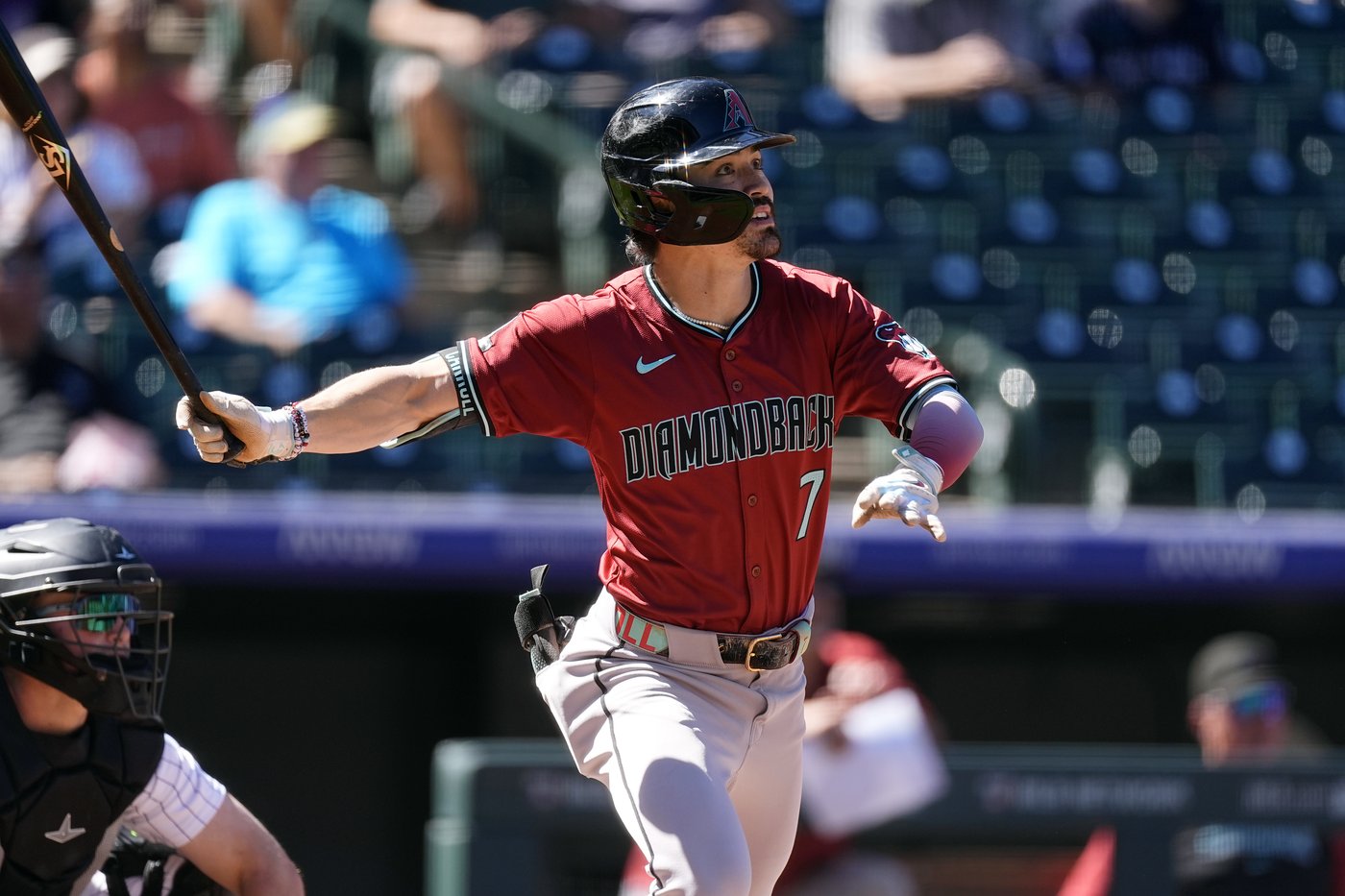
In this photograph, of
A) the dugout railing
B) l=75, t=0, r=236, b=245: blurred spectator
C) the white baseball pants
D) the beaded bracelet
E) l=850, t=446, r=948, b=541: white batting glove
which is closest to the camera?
l=850, t=446, r=948, b=541: white batting glove

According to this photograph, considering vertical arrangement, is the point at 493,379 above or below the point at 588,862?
above

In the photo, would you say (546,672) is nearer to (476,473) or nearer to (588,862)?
(588,862)

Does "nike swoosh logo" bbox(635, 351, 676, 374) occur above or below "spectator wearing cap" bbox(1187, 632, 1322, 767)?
above

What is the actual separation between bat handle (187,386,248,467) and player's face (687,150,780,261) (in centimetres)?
91

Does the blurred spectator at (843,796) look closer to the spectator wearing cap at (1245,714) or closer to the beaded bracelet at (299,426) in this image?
the spectator wearing cap at (1245,714)

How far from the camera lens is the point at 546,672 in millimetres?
3520

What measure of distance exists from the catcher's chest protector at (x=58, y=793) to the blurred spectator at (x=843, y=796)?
178 centimetres

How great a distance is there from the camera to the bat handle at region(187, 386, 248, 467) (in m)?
3.16

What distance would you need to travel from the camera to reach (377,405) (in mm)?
3279

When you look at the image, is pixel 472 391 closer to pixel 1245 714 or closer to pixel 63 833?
pixel 63 833

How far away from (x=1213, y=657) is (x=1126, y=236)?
2.81m

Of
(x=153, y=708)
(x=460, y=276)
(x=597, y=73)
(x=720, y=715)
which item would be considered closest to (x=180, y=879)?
(x=153, y=708)

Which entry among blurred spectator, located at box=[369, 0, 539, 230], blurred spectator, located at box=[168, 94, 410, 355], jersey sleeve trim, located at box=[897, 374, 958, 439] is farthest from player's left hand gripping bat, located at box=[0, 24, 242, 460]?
blurred spectator, located at box=[369, 0, 539, 230]

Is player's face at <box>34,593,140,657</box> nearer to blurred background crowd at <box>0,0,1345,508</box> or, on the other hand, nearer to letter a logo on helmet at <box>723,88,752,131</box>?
letter a logo on helmet at <box>723,88,752,131</box>
